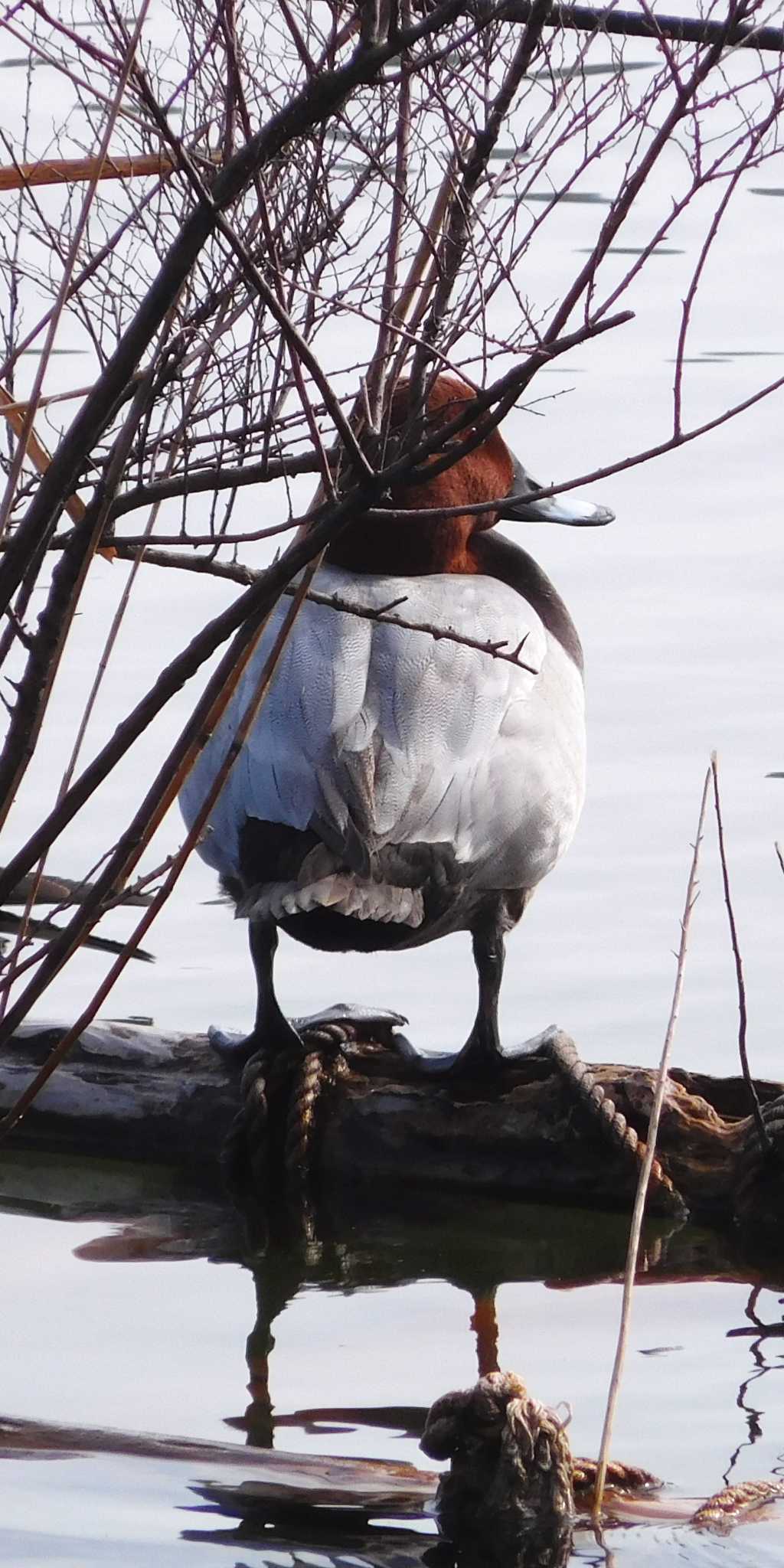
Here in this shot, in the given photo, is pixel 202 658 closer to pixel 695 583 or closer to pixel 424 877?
pixel 424 877

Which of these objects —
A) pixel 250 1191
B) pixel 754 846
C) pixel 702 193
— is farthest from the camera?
pixel 702 193

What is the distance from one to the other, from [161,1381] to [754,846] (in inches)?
131

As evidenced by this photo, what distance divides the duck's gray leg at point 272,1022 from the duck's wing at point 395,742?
261 mm

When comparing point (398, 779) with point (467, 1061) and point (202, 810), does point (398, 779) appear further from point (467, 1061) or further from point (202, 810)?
point (202, 810)

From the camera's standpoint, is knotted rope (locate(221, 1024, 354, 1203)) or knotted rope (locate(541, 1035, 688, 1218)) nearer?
knotted rope (locate(541, 1035, 688, 1218))

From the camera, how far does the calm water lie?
3422 millimetres

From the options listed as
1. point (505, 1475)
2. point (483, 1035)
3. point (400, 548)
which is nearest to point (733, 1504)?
point (505, 1475)

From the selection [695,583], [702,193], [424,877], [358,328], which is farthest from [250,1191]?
[702,193]

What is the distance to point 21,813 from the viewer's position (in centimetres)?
694

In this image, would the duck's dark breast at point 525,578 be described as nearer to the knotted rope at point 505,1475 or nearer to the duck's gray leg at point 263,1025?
the duck's gray leg at point 263,1025

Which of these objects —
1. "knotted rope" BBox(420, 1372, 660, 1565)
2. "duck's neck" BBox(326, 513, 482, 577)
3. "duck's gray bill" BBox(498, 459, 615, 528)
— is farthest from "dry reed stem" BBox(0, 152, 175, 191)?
"duck's gray bill" BBox(498, 459, 615, 528)

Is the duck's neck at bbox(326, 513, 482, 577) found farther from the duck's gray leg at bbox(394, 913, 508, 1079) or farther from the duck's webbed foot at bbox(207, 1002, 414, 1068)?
the duck's webbed foot at bbox(207, 1002, 414, 1068)

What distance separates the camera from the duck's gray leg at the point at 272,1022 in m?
4.54

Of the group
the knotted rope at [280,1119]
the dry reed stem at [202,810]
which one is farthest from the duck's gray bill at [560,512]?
the dry reed stem at [202,810]
